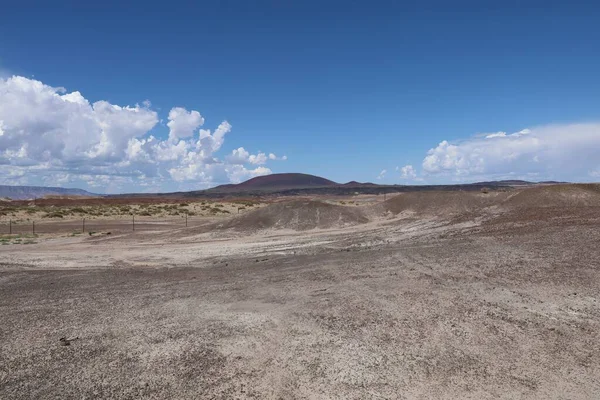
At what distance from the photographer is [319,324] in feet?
31.7

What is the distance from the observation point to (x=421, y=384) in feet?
22.7

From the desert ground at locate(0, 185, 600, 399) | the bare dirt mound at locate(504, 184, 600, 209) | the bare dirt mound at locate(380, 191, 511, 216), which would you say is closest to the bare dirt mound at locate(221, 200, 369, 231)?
the bare dirt mound at locate(380, 191, 511, 216)

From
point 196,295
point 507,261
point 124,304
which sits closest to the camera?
point 124,304

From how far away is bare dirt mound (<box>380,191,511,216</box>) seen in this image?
4269cm

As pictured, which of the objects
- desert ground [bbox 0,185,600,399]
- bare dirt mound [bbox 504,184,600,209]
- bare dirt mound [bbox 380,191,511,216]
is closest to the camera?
desert ground [bbox 0,185,600,399]

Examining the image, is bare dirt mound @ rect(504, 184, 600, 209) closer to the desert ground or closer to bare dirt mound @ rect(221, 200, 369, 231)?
bare dirt mound @ rect(221, 200, 369, 231)

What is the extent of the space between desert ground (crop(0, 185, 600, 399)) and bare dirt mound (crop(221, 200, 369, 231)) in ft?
50.5

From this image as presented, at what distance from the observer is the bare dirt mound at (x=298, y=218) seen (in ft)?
122

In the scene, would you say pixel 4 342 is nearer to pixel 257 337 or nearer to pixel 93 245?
pixel 257 337

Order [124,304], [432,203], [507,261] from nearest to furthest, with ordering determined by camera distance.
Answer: [124,304] < [507,261] < [432,203]

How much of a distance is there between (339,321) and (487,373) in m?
3.28

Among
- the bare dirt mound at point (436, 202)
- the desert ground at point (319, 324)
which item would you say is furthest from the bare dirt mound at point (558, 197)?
the desert ground at point (319, 324)

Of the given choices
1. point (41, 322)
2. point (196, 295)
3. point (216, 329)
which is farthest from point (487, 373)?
point (41, 322)

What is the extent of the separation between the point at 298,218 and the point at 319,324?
28844 mm
